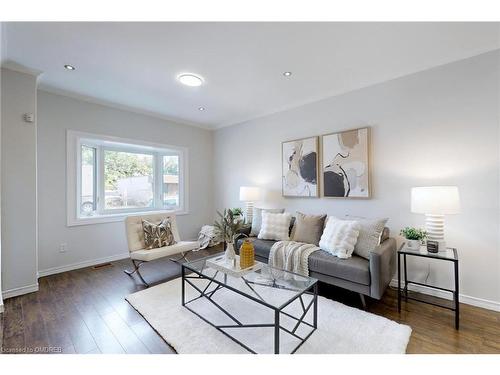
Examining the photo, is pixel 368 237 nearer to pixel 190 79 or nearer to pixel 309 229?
pixel 309 229

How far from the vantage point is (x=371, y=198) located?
287cm

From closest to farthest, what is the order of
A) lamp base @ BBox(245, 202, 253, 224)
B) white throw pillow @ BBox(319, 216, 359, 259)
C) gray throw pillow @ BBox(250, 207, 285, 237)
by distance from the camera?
white throw pillow @ BBox(319, 216, 359, 259) < gray throw pillow @ BBox(250, 207, 285, 237) < lamp base @ BBox(245, 202, 253, 224)

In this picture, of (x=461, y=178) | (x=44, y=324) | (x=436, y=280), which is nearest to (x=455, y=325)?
(x=436, y=280)

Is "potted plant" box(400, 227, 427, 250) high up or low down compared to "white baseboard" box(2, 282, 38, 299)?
up

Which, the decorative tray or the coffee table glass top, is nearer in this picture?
the coffee table glass top

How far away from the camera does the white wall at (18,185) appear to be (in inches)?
94.6

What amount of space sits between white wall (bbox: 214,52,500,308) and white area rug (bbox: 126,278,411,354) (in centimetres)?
116

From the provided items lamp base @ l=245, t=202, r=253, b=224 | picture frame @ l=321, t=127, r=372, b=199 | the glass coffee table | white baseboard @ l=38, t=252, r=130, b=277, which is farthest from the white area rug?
lamp base @ l=245, t=202, r=253, b=224

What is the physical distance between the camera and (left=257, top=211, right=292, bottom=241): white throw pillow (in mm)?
3092

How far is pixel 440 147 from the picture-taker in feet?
7.87

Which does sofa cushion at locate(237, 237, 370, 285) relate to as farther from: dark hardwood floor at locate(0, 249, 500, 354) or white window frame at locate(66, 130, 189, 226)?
white window frame at locate(66, 130, 189, 226)

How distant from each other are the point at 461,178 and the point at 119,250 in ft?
15.5

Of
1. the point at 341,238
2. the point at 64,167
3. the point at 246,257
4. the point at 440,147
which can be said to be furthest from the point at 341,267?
the point at 64,167

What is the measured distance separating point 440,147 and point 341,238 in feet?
4.70
